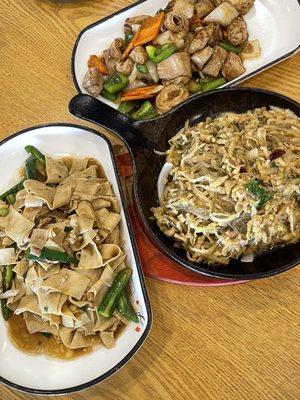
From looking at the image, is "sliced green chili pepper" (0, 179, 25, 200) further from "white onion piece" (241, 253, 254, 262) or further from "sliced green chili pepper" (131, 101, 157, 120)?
"white onion piece" (241, 253, 254, 262)

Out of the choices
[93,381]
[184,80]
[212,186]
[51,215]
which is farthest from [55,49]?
[93,381]

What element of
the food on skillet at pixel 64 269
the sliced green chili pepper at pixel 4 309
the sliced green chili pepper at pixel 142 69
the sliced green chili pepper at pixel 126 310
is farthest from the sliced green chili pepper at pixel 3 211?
the sliced green chili pepper at pixel 142 69

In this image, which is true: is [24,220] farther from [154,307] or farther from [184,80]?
[184,80]

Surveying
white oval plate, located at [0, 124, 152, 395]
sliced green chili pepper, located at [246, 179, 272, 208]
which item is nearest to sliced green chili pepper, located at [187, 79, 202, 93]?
white oval plate, located at [0, 124, 152, 395]

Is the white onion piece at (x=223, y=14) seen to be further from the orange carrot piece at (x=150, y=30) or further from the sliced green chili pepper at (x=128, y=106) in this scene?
the sliced green chili pepper at (x=128, y=106)

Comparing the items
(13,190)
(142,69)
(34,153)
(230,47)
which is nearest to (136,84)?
(142,69)
